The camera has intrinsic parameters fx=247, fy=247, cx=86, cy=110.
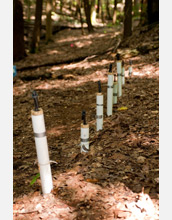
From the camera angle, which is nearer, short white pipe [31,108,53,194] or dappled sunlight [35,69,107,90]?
short white pipe [31,108,53,194]

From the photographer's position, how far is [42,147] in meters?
3.03

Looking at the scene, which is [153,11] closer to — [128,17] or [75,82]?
[128,17]

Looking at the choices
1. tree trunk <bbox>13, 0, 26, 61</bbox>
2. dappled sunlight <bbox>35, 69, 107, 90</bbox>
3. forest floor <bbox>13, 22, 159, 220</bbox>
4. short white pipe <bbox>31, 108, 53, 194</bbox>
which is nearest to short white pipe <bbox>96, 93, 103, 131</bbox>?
forest floor <bbox>13, 22, 159, 220</bbox>

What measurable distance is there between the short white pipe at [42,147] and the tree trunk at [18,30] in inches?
470

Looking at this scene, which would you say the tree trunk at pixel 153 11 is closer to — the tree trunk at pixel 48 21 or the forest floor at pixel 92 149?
the forest floor at pixel 92 149

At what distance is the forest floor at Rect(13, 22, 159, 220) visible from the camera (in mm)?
2992

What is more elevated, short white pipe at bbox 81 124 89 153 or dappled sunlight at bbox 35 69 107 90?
dappled sunlight at bbox 35 69 107 90

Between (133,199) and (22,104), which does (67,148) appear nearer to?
(133,199)

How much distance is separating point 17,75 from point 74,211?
974 cm

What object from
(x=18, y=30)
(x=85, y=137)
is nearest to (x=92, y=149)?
(x=85, y=137)

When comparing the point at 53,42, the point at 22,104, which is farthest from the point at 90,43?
the point at 22,104

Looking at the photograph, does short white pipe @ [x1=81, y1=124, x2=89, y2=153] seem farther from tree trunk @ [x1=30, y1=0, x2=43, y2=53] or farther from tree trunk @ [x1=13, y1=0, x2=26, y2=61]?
tree trunk @ [x1=30, y1=0, x2=43, y2=53]

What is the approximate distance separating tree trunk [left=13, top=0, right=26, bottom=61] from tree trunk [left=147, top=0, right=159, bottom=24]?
6.77m

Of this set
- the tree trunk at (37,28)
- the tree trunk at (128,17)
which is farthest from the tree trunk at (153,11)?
the tree trunk at (37,28)
